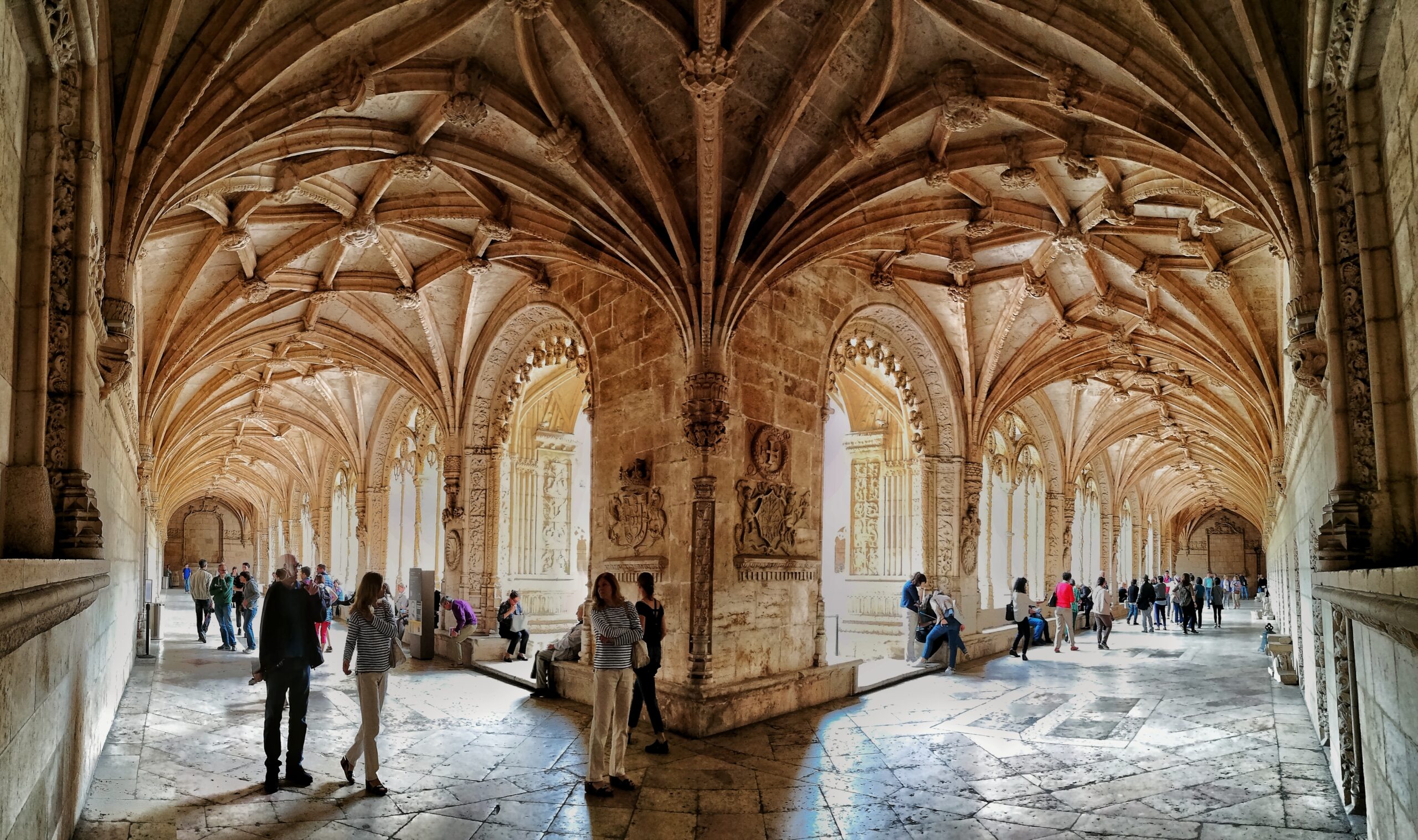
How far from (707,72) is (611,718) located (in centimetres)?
460

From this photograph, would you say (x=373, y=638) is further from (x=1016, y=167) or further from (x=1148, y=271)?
(x=1148, y=271)

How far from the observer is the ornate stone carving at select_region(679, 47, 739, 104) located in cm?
700

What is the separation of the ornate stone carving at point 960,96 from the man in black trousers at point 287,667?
19.5ft

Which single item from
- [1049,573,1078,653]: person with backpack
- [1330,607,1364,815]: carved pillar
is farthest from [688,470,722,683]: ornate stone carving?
[1049,573,1078,653]: person with backpack

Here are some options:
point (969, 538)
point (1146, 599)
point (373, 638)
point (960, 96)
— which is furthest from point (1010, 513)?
point (373, 638)

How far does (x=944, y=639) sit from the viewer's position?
12.4 meters

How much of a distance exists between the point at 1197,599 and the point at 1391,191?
22.8 meters

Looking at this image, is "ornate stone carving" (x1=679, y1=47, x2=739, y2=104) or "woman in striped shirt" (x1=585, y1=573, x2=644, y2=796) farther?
"ornate stone carving" (x1=679, y1=47, x2=739, y2=104)

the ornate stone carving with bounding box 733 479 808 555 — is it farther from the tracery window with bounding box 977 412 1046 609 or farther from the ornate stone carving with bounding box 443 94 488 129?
the tracery window with bounding box 977 412 1046 609

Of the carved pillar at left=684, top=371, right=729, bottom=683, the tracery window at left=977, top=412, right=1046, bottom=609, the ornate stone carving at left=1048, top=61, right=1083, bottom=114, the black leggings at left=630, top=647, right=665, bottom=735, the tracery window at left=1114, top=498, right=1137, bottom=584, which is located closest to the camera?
the ornate stone carving at left=1048, top=61, right=1083, bottom=114

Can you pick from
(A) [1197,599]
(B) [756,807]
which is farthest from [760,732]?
(A) [1197,599]

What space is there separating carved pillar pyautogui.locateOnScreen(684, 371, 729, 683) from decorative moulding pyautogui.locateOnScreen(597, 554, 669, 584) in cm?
50

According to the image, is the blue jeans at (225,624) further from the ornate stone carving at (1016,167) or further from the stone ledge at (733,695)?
the ornate stone carving at (1016,167)

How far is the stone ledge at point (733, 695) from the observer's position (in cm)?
849
